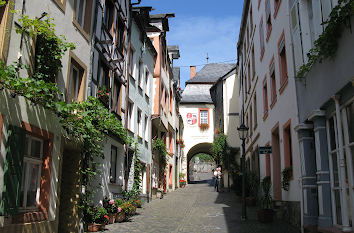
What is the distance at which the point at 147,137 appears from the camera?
2030cm

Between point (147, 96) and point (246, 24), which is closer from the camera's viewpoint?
point (147, 96)

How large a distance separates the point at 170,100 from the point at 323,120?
67.2 ft

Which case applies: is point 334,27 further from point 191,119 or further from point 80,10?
point 191,119

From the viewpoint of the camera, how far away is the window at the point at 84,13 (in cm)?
1076

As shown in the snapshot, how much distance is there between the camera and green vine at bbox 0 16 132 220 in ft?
21.8

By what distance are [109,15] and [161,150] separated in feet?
37.2

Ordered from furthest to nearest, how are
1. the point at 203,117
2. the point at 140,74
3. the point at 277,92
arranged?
the point at 203,117 → the point at 140,74 → the point at 277,92

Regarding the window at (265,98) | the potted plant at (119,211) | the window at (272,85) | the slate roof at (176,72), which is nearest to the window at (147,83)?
the window at (265,98)

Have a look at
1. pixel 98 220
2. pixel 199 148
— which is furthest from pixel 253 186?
pixel 199 148

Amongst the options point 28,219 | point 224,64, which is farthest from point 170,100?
point 28,219

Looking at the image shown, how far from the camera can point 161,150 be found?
76.1 feet

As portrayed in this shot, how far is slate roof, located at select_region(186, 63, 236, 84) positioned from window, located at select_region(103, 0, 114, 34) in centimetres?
2625

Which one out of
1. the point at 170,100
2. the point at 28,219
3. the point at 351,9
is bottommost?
the point at 28,219

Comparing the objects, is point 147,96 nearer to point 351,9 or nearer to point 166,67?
point 166,67
